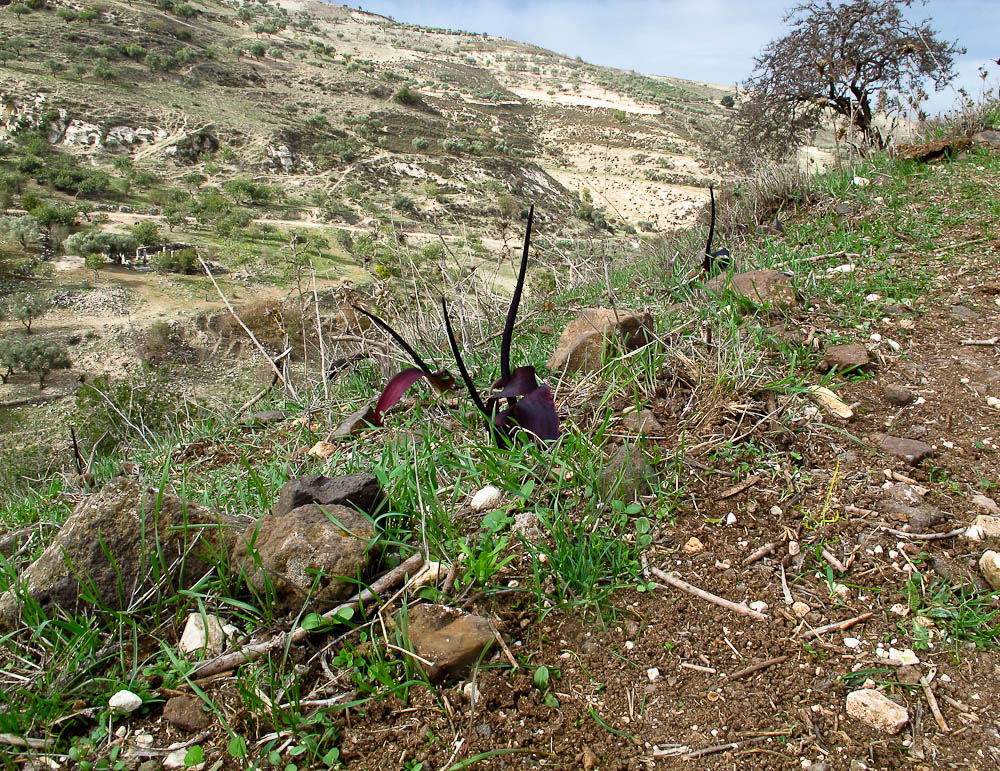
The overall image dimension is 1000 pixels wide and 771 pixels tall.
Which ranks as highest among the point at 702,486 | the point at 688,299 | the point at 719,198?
the point at 719,198

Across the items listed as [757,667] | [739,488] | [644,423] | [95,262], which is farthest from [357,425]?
[95,262]

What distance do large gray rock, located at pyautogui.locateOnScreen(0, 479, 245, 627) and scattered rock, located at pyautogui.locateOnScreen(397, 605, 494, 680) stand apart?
438mm

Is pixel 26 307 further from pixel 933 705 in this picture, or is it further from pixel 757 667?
pixel 933 705

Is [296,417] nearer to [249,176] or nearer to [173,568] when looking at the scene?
[173,568]

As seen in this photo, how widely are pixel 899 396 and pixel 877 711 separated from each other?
115 centimetres

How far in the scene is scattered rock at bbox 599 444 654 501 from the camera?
1.41 metres

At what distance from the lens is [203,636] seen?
112 centimetres

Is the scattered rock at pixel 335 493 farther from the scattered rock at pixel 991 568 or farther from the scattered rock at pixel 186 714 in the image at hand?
Answer: the scattered rock at pixel 991 568

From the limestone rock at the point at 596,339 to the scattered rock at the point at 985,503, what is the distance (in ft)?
3.18

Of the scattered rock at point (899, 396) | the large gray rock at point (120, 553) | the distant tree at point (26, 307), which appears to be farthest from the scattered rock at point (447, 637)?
the distant tree at point (26, 307)

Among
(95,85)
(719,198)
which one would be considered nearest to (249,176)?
(95,85)

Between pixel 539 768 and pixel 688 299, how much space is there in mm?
1946

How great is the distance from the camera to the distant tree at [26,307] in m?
16.4

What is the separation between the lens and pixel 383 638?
107cm
